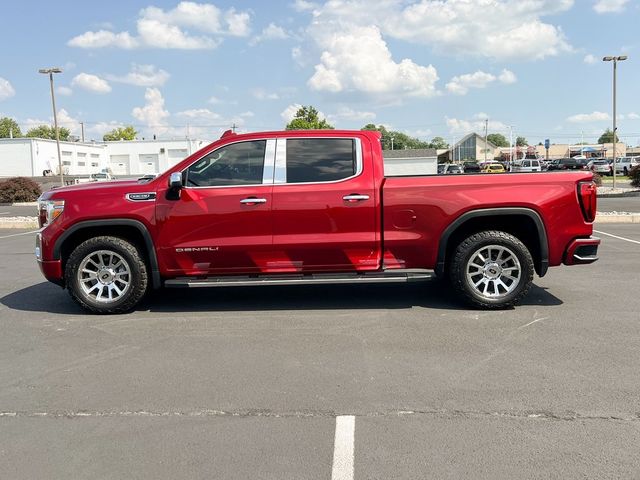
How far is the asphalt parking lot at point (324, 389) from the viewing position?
3.20m

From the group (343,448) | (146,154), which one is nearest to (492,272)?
(343,448)

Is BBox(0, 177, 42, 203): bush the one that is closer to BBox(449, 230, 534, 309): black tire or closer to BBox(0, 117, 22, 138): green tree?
BBox(449, 230, 534, 309): black tire

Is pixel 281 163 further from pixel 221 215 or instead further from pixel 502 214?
pixel 502 214

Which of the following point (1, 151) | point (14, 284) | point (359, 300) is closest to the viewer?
point (359, 300)

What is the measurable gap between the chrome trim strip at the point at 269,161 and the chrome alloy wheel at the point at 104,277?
1.84 m

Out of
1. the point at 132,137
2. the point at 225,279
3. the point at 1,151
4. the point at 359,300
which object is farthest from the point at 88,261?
the point at 132,137

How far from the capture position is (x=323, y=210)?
6.04 m

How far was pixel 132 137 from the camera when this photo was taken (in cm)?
11700

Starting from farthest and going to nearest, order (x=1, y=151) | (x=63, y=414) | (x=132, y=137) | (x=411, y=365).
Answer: (x=132, y=137) → (x=1, y=151) → (x=411, y=365) → (x=63, y=414)

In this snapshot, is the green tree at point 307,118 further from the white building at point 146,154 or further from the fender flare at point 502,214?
the fender flare at point 502,214

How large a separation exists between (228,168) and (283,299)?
180 centimetres

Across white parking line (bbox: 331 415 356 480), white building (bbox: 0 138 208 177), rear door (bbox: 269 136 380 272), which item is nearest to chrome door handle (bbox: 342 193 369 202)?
rear door (bbox: 269 136 380 272)

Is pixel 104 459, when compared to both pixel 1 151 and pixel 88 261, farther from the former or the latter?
pixel 1 151

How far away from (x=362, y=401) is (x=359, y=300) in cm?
293
